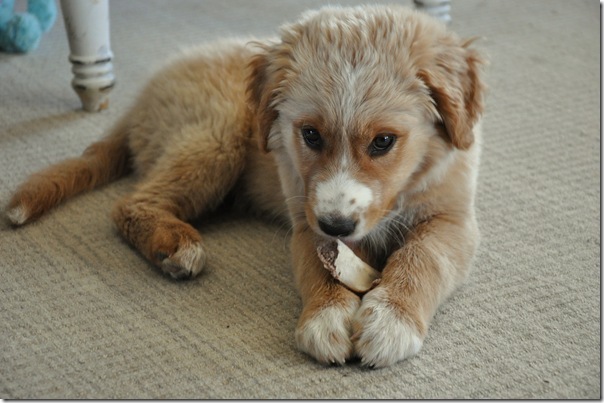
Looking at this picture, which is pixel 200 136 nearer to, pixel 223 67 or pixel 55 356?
pixel 223 67

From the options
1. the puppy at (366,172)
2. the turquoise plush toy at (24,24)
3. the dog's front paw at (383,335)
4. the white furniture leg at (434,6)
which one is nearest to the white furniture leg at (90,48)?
the turquoise plush toy at (24,24)

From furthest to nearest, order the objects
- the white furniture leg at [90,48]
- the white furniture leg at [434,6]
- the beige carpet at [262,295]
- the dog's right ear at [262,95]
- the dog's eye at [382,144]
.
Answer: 1. the white furniture leg at [434,6]
2. the white furniture leg at [90,48]
3. the dog's right ear at [262,95]
4. the dog's eye at [382,144]
5. the beige carpet at [262,295]

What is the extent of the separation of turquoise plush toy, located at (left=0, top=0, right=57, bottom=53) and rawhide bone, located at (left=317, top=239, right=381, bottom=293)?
78.5 inches

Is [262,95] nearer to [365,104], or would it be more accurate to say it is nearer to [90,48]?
[365,104]

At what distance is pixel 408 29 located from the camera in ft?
6.18

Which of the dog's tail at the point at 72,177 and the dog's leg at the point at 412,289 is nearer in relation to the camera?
the dog's leg at the point at 412,289

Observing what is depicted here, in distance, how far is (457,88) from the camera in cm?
190

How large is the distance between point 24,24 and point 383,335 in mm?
2321

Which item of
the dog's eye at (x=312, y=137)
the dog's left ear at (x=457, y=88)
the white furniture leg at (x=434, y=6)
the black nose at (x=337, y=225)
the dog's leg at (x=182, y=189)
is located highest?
the dog's left ear at (x=457, y=88)

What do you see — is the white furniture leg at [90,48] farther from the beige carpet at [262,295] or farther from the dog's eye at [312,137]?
the dog's eye at [312,137]

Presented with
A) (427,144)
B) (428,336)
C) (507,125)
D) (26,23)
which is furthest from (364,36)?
(26,23)

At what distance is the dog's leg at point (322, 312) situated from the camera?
1.74 meters

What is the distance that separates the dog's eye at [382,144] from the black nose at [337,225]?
0.17m

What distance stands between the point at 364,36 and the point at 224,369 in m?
0.76
